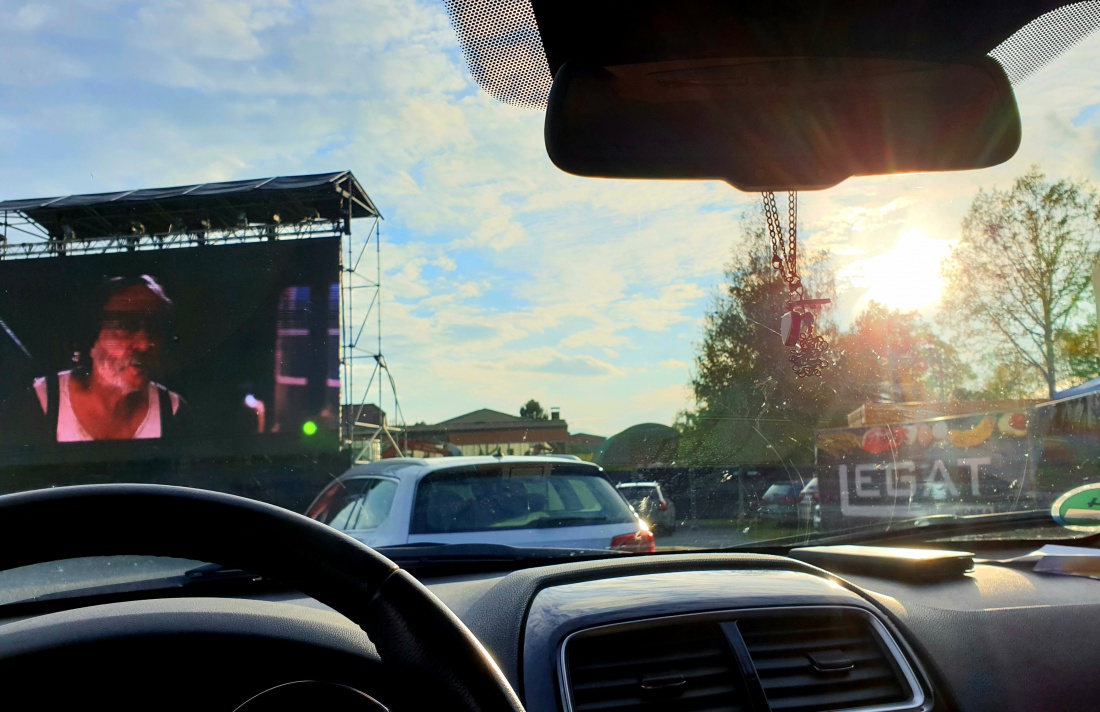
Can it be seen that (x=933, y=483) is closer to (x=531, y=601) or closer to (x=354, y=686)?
(x=531, y=601)

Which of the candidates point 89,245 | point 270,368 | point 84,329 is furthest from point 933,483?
point 270,368

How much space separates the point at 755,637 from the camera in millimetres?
2234

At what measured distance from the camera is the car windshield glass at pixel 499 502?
11.6 feet

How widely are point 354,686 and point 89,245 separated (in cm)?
441

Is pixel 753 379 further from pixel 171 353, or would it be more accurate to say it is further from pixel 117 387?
pixel 117 387

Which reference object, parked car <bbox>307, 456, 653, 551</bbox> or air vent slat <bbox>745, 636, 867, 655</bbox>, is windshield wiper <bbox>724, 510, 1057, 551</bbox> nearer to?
parked car <bbox>307, 456, 653, 551</bbox>

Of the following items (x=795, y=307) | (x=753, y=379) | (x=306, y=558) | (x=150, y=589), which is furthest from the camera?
(x=753, y=379)

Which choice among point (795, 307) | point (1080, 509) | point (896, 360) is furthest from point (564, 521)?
point (1080, 509)

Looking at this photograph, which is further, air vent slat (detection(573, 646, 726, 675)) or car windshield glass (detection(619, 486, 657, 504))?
car windshield glass (detection(619, 486, 657, 504))

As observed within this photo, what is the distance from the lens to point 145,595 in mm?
2363

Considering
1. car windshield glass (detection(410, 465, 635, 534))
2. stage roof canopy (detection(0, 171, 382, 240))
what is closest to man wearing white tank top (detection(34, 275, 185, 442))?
stage roof canopy (detection(0, 171, 382, 240))

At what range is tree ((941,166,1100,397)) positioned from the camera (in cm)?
409

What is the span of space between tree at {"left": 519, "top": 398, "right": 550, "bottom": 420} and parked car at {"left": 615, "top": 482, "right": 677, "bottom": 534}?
1.81 feet

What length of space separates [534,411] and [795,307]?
5.51ft
